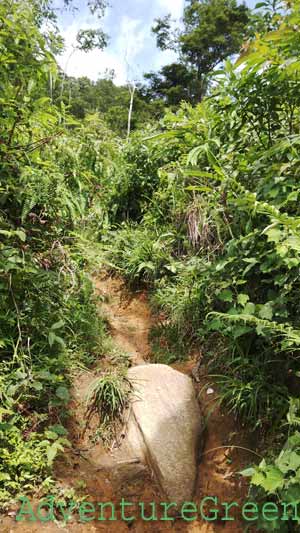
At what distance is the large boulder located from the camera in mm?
2412

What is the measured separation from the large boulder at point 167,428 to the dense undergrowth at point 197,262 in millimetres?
300

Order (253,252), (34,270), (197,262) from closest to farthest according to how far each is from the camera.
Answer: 1. (253,252)
2. (34,270)
3. (197,262)

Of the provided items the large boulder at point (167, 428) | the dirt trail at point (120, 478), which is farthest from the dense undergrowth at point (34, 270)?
the large boulder at point (167, 428)

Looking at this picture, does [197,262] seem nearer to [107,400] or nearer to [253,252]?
[253,252]

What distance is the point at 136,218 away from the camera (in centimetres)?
517

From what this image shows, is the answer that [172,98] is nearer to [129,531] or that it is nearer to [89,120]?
[89,120]

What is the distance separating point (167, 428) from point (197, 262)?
4.72 ft

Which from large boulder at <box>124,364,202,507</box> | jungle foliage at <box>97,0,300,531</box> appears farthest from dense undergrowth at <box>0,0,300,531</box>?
large boulder at <box>124,364,202,507</box>

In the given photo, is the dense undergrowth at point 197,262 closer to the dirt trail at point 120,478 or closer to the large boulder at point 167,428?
the dirt trail at point 120,478

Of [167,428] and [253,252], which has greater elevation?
[253,252]

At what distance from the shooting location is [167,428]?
261 cm

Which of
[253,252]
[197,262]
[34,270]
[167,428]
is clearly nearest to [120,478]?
[167,428]

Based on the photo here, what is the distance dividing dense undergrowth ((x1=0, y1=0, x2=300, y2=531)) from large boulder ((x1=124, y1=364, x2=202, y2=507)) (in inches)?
11.8

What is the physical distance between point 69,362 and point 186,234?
70.9 inches
